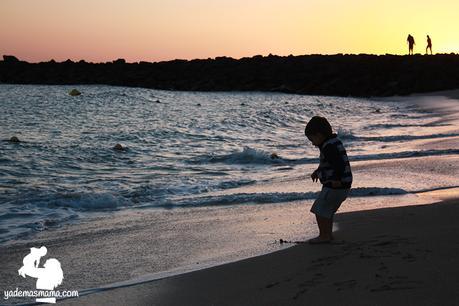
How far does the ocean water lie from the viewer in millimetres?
8203

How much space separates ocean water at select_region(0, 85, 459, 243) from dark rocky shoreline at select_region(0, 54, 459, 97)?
79.0ft

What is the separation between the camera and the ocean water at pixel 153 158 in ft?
26.9

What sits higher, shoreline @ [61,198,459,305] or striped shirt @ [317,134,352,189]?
striped shirt @ [317,134,352,189]

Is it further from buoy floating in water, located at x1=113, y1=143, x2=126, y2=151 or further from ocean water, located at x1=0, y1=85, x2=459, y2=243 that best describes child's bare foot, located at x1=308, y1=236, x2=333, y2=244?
buoy floating in water, located at x1=113, y1=143, x2=126, y2=151

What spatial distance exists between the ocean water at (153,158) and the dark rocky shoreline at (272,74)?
2408 centimetres

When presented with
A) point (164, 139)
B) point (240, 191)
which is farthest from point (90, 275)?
point (164, 139)

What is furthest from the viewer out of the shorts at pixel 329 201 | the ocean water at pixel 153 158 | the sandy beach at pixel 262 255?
the ocean water at pixel 153 158

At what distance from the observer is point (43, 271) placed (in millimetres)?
4762

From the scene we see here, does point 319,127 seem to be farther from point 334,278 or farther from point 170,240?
point 334,278

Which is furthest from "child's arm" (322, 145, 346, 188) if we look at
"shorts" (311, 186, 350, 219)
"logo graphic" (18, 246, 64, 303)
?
"logo graphic" (18, 246, 64, 303)

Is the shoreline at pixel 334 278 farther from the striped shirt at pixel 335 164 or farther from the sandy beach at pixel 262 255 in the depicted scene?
the striped shirt at pixel 335 164

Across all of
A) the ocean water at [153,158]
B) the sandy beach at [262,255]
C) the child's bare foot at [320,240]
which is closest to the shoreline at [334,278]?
the sandy beach at [262,255]

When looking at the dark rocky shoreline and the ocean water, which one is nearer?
the ocean water

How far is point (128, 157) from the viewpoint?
1354 cm
